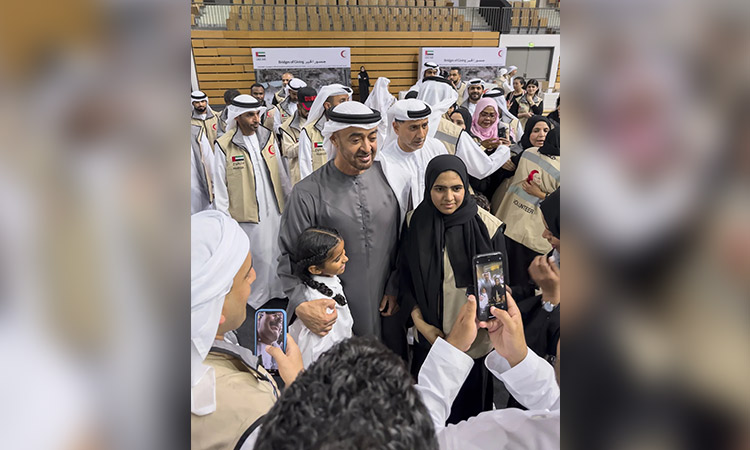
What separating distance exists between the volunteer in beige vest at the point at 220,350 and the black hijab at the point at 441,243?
821 millimetres

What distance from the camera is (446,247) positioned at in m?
1.55

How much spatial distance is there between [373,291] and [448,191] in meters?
0.60

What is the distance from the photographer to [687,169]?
346 mm

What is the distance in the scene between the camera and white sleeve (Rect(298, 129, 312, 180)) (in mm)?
3635

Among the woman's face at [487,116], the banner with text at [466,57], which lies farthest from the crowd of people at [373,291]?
the banner with text at [466,57]

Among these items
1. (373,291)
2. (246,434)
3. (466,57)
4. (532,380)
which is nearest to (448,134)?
(373,291)

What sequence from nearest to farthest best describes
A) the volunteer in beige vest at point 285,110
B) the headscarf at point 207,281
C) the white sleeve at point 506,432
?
the headscarf at point 207,281 → the white sleeve at point 506,432 → the volunteer in beige vest at point 285,110

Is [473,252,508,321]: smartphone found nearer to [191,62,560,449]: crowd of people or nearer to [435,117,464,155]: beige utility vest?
[191,62,560,449]: crowd of people

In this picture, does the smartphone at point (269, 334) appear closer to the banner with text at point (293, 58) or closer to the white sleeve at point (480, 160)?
the white sleeve at point (480, 160)

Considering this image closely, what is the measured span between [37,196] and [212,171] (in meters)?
3.20

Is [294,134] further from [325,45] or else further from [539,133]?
[325,45]

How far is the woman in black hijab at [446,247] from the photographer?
1520 millimetres

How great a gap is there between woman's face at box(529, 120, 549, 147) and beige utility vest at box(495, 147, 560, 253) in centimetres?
24

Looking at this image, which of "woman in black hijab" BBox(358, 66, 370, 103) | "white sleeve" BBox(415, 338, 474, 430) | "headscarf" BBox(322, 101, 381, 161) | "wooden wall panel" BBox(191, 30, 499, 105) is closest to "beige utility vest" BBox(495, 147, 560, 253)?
"headscarf" BBox(322, 101, 381, 161)
